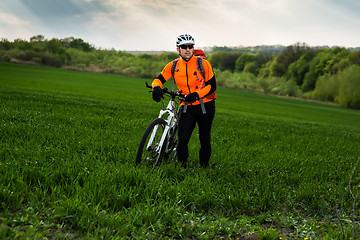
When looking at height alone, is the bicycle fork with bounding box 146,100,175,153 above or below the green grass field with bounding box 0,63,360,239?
above

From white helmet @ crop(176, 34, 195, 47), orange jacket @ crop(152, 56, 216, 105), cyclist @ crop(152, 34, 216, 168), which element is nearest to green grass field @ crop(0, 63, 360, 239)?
cyclist @ crop(152, 34, 216, 168)

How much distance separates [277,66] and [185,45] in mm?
123937

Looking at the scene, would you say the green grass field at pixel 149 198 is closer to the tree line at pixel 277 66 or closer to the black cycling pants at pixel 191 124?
the black cycling pants at pixel 191 124

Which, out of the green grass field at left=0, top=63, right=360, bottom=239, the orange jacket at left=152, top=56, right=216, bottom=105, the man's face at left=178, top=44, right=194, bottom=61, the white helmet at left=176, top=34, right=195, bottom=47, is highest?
the white helmet at left=176, top=34, right=195, bottom=47

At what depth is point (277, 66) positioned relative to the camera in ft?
396

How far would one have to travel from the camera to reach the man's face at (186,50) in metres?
5.38

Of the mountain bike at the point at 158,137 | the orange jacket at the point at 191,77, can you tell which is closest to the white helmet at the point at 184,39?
the orange jacket at the point at 191,77

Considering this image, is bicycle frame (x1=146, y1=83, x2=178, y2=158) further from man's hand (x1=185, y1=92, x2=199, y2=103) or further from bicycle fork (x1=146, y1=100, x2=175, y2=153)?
man's hand (x1=185, y1=92, x2=199, y2=103)

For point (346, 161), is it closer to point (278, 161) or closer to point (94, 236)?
point (278, 161)

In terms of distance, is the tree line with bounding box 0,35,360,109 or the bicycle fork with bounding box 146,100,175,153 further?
the tree line with bounding box 0,35,360,109

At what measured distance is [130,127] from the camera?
1023 centimetres

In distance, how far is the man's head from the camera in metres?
5.31

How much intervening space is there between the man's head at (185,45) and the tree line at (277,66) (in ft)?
208

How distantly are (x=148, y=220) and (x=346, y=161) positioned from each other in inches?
302
